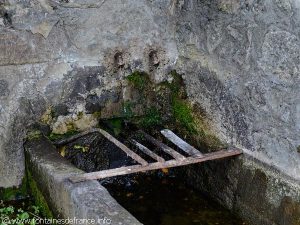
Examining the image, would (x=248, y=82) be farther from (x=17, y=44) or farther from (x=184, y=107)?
(x=17, y=44)

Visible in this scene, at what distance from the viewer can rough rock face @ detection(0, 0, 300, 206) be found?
3295 millimetres

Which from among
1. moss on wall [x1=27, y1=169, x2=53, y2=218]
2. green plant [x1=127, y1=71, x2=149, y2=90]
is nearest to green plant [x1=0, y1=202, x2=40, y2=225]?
moss on wall [x1=27, y1=169, x2=53, y2=218]

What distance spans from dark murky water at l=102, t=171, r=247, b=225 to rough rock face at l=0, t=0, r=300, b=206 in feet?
1.99

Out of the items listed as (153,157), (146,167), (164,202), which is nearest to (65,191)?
(146,167)

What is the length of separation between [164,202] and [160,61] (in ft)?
3.87

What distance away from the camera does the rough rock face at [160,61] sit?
10.8ft

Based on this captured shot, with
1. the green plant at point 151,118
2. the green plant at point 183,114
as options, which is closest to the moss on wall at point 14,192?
the green plant at point 151,118

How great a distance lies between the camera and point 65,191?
3105 millimetres

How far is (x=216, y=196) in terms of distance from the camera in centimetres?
408

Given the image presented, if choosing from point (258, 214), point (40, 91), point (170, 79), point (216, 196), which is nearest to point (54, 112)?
point (40, 91)

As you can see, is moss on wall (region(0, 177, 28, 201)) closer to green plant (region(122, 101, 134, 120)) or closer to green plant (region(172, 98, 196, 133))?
green plant (region(122, 101, 134, 120))

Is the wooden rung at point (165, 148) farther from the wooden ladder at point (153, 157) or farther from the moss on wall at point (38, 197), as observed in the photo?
the moss on wall at point (38, 197)

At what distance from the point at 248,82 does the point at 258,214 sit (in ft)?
3.04

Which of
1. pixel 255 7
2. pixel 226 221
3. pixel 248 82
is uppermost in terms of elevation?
pixel 255 7
